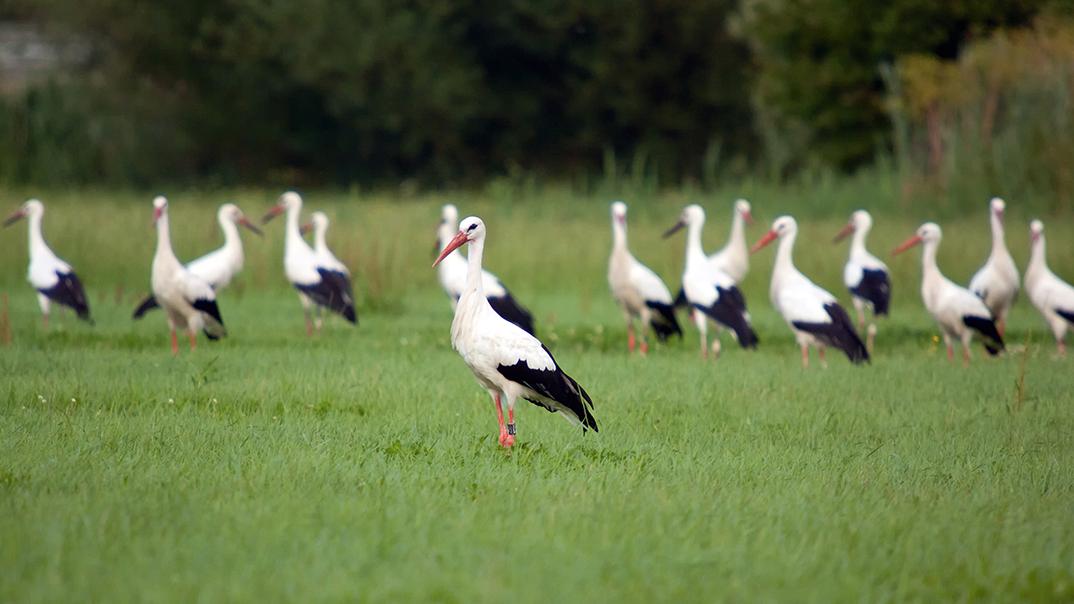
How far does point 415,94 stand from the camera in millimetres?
34000

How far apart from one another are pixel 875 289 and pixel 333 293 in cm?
538

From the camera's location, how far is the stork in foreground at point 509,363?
7.04 meters

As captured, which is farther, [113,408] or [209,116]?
[209,116]

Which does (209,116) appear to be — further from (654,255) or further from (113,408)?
(113,408)

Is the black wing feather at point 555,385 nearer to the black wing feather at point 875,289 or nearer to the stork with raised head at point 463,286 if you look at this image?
the stork with raised head at point 463,286

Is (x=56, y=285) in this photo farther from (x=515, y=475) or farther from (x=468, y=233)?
(x=515, y=475)

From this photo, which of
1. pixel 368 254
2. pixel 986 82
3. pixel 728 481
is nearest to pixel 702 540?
pixel 728 481

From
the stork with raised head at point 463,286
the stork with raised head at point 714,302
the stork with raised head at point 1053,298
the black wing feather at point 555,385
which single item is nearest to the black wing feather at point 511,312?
the stork with raised head at point 463,286

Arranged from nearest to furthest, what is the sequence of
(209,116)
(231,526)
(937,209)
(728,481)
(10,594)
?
(10,594)
(231,526)
(728,481)
(937,209)
(209,116)

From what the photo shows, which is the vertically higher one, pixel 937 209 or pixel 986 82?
pixel 986 82

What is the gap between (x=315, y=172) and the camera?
38406 mm

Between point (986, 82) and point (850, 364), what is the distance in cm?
1347

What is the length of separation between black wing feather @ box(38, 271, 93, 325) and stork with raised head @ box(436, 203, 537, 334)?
3.32 metres

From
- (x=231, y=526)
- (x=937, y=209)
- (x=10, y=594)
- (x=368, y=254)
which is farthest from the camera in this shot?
(x=937, y=209)
